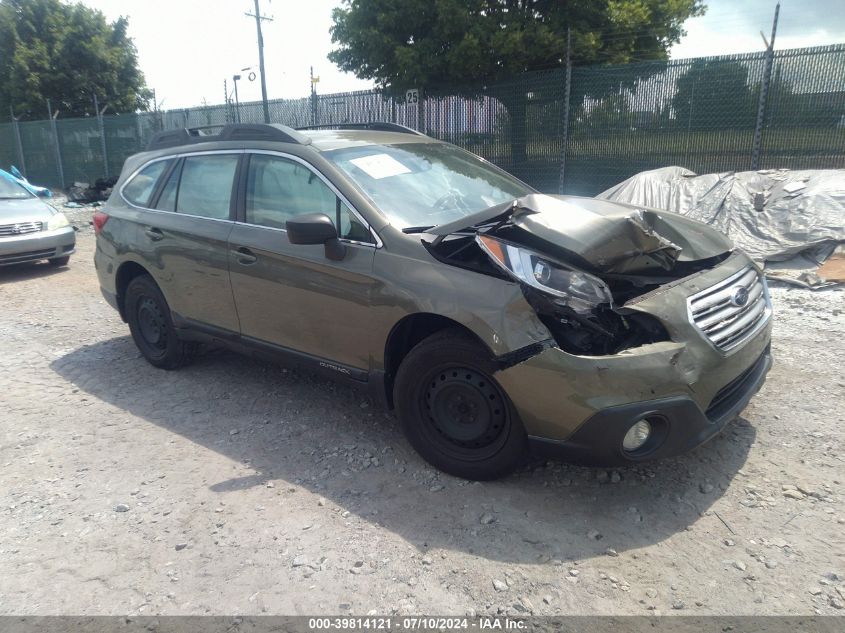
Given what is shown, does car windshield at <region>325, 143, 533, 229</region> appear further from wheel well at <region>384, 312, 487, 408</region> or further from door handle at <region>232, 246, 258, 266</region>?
door handle at <region>232, 246, 258, 266</region>

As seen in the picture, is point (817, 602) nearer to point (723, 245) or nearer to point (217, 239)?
point (723, 245)

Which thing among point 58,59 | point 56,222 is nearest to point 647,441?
point 56,222

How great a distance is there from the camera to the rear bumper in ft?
9.25

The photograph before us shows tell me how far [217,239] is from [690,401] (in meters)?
3.12

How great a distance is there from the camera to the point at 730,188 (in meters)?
7.61

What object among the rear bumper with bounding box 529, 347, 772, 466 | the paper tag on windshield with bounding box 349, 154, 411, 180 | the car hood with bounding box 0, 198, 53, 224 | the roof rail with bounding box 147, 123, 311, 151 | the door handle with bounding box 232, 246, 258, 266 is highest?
the roof rail with bounding box 147, 123, 311, 151

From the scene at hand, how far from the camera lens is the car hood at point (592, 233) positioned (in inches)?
120

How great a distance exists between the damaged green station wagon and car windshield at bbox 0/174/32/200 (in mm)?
6588

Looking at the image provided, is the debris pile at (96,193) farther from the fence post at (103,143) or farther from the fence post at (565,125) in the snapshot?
the fence post at (565,125)

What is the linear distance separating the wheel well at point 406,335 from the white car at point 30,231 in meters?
7.55

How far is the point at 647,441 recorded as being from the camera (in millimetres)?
2959

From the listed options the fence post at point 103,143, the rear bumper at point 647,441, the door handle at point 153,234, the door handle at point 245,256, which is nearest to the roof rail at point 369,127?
the door handle at point 245,256

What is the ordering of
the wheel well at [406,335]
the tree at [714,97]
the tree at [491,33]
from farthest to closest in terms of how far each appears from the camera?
the tree at [491,33], the tree at [714,97], the wheel well at [406,335]

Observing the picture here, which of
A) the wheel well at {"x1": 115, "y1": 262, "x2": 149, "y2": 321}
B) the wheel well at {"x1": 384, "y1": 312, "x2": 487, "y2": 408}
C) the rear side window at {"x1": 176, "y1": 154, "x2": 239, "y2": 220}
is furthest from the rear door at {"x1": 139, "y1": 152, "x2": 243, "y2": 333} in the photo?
the wheel well at {"x1": 384, "y1": 312, "x2": 487, "y2": 408}
